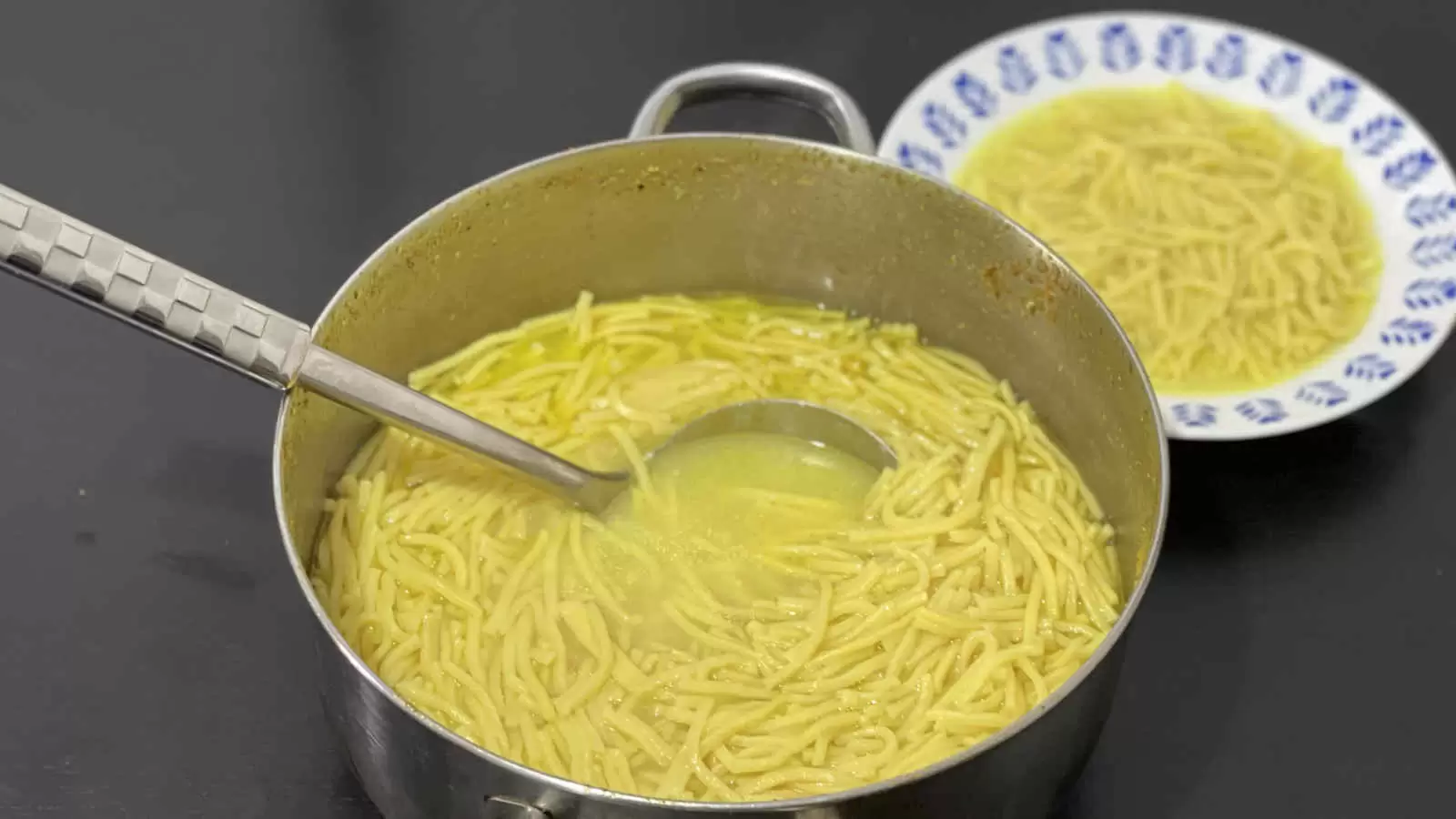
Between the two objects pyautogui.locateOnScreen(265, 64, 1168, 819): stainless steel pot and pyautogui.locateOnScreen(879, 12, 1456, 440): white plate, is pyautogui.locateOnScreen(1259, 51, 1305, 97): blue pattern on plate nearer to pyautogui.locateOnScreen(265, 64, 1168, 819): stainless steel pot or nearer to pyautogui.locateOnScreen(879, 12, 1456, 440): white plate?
pyautogui.locateOnScreen(879, 12, 1456, 440): white plate

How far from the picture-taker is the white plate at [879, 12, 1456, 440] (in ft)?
5.15

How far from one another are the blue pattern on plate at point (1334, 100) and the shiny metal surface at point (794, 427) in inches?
38.4

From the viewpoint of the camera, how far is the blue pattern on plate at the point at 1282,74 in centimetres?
202

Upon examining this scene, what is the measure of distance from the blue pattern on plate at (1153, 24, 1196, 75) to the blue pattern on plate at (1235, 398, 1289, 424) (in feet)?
2.37

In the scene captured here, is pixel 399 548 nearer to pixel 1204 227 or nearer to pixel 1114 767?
pixel 1114 767

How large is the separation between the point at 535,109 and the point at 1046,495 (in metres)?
1.12

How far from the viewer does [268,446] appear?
1.68 meters

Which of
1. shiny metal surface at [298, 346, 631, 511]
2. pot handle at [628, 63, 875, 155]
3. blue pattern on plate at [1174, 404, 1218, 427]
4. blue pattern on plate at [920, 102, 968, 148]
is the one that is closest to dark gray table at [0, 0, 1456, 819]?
blue pattern on plate at [1174, 404, 1218, 427]

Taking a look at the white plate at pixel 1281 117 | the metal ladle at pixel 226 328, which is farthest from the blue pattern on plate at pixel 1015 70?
the metal ladle at pixel 226 328

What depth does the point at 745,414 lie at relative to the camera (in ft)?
5.10

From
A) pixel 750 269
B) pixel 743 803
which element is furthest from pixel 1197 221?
pixel 743 803

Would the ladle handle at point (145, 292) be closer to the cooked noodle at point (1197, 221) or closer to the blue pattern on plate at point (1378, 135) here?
the cooked noodle at point (1197, 221)

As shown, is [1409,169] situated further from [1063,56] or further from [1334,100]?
[1063,56]

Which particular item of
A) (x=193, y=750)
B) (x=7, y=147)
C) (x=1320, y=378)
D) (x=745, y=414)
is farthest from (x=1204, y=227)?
(x=7, y=147)
